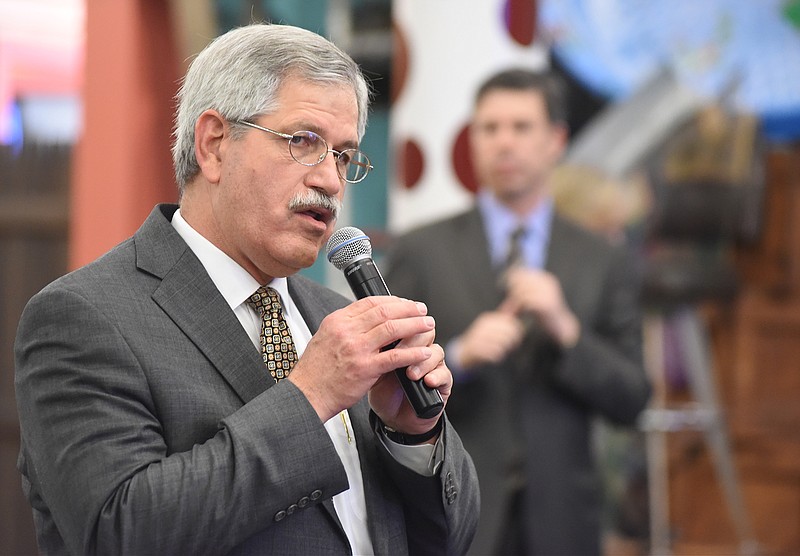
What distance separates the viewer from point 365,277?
145 cm

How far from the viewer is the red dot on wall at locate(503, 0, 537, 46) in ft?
11.9

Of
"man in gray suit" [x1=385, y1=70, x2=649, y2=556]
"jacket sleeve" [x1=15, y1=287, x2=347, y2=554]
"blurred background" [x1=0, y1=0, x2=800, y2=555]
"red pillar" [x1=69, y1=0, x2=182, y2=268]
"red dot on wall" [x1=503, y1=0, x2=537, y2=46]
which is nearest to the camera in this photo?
"jacket sleeve" [x1=15, y1=287, x2=347, y2=554]

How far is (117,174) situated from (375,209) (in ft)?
3.19

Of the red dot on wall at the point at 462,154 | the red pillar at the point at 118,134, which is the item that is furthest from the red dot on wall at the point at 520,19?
the red pillar at the point at 118,134

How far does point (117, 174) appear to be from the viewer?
352cm

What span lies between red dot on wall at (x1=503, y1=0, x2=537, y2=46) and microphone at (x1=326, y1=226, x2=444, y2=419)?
2285 mm

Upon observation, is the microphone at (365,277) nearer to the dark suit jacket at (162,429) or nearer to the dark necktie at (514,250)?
the dark suit jacket at (162,429)

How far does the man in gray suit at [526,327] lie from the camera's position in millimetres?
2760

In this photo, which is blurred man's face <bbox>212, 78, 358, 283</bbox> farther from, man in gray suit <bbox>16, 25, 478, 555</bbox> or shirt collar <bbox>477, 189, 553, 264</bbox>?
shirt collar <bbox>477, 189, 553, 264</bbox>

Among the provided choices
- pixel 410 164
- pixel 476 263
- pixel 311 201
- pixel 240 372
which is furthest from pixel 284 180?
pixel 410 164

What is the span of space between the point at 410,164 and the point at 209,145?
213 centimetres

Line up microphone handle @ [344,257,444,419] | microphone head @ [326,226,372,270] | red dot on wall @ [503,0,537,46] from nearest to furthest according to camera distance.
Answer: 1. microphone handle @ [344,257,444,419]
2. microphone head @ [326,226,372,270]
3. red dot on wall @ [503,0,537,46]

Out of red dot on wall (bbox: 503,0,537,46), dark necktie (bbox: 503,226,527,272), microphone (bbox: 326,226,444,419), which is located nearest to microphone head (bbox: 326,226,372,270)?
microphone (bbox: 326,226,444,419)

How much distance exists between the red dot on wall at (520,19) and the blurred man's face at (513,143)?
595 mm
